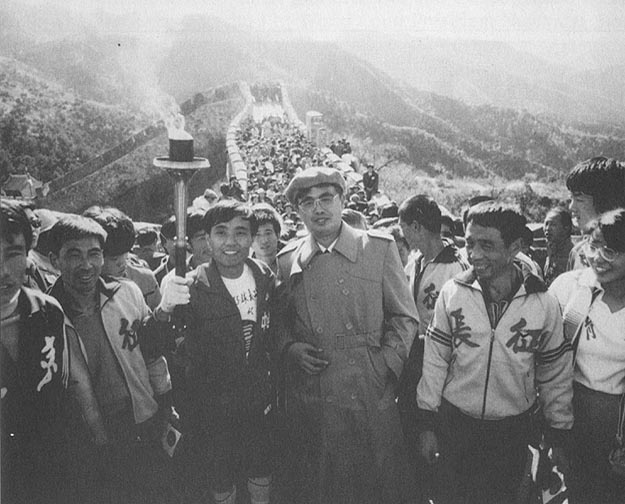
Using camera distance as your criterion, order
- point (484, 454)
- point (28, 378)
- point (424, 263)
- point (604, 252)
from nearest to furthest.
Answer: point (28, 378) < point (604, 252) < point (484, 454) < point (424, 263)

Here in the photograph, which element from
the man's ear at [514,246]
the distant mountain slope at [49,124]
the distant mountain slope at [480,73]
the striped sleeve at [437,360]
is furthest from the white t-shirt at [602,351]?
the distant mountain slope at [49,124]

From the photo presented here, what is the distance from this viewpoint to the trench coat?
249 centimetres

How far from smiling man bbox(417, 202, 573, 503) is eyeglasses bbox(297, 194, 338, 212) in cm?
67

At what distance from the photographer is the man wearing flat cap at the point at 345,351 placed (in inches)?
98.2

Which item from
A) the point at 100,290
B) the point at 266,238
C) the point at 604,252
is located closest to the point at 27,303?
the point at 100,290

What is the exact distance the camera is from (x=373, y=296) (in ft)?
8.32

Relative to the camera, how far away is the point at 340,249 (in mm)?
2549

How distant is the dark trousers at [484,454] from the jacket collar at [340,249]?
2.85ft

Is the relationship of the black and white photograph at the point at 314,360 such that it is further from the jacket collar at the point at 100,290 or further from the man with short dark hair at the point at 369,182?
the man with short dark hair at the point at 369,182

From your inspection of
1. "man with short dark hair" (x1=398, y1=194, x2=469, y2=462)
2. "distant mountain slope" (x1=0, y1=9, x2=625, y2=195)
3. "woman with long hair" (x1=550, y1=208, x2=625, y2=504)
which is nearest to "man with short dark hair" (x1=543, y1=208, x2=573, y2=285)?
"man with short dark hair" (x1=398, y1=194, x2=469, y2=462)

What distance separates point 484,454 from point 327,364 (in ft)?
2.75

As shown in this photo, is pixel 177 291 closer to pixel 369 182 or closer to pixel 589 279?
pixel 589 279

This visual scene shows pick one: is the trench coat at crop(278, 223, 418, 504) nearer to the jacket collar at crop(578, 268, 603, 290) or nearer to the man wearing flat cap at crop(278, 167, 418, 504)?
the man wearing flat cap at crop(278, 167, 418, 504)

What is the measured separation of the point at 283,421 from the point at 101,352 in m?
1.02
